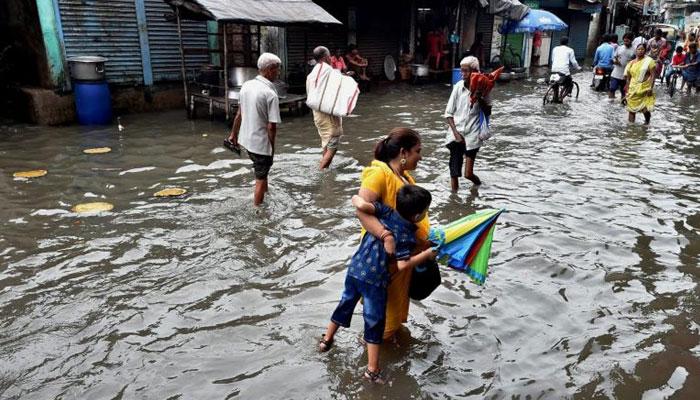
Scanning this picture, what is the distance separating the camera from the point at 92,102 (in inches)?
414

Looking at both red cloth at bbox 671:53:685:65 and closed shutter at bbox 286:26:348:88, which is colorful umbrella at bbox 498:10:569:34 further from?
closed shutter at bbox 286:26:348:88

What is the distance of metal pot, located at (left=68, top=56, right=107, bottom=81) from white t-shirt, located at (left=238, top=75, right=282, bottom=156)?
5919mm

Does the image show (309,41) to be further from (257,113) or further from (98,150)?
(257,113)

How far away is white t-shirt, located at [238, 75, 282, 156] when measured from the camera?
5.82 m

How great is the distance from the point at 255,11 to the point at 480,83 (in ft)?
20.5

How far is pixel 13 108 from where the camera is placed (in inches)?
453

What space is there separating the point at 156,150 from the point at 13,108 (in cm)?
497

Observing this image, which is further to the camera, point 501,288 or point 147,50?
point 147,50

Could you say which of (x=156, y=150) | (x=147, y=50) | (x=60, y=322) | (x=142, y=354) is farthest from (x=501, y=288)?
(x=147, y=50)

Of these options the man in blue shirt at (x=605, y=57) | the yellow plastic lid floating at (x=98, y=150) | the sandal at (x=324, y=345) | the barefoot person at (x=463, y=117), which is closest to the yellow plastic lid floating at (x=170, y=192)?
the yellow plastic lid floating at (x=98, y=150)

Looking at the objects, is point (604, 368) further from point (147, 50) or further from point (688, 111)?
point (688, 111)

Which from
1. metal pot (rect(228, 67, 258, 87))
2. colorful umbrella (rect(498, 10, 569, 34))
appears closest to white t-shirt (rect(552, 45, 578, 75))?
colorful umbrella (rect(498, 10, 569, 34))

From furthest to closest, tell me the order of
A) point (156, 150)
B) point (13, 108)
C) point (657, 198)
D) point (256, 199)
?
point (13, 108)
point (156, 150)
point (657, 198)
point (256, 199)

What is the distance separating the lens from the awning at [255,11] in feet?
32.2
